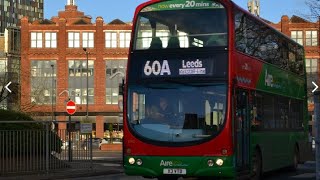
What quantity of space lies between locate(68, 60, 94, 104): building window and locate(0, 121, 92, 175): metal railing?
6534 cm

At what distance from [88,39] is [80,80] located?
21.3ft

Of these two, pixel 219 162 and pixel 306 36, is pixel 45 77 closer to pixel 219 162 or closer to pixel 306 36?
pixel 306 36

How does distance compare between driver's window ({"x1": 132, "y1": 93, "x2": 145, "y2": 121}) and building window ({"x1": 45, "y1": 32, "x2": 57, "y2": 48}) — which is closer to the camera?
driver's window ({"x1": 132, "y1": 93, "x2": 145, "y2": 121})

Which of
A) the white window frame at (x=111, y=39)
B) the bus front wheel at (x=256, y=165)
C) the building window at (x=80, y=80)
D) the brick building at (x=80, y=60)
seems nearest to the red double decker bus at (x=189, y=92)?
the bus front wheel at (x=256, y=165)

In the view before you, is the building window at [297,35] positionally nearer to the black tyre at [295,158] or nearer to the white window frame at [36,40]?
the white window frame at [36,40]

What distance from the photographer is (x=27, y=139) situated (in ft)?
60.5

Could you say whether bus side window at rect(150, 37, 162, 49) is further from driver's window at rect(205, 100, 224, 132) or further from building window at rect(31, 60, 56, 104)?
building window at rect(31, 60, 56, 104)

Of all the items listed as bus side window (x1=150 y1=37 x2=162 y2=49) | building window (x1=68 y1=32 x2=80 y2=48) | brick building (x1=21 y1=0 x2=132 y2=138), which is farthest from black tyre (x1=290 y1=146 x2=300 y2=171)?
building window (x1=68 y1=32 x2=80 y2=48)

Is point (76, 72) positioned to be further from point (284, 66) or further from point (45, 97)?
point (284, 66)

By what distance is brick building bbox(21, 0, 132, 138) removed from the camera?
85250mm

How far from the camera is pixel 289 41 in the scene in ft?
67.4

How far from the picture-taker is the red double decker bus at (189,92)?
13.1 metres

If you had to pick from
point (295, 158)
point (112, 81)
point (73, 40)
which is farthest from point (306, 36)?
point (295, 158)

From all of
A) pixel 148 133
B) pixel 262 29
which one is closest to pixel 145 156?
pixel 148 133
